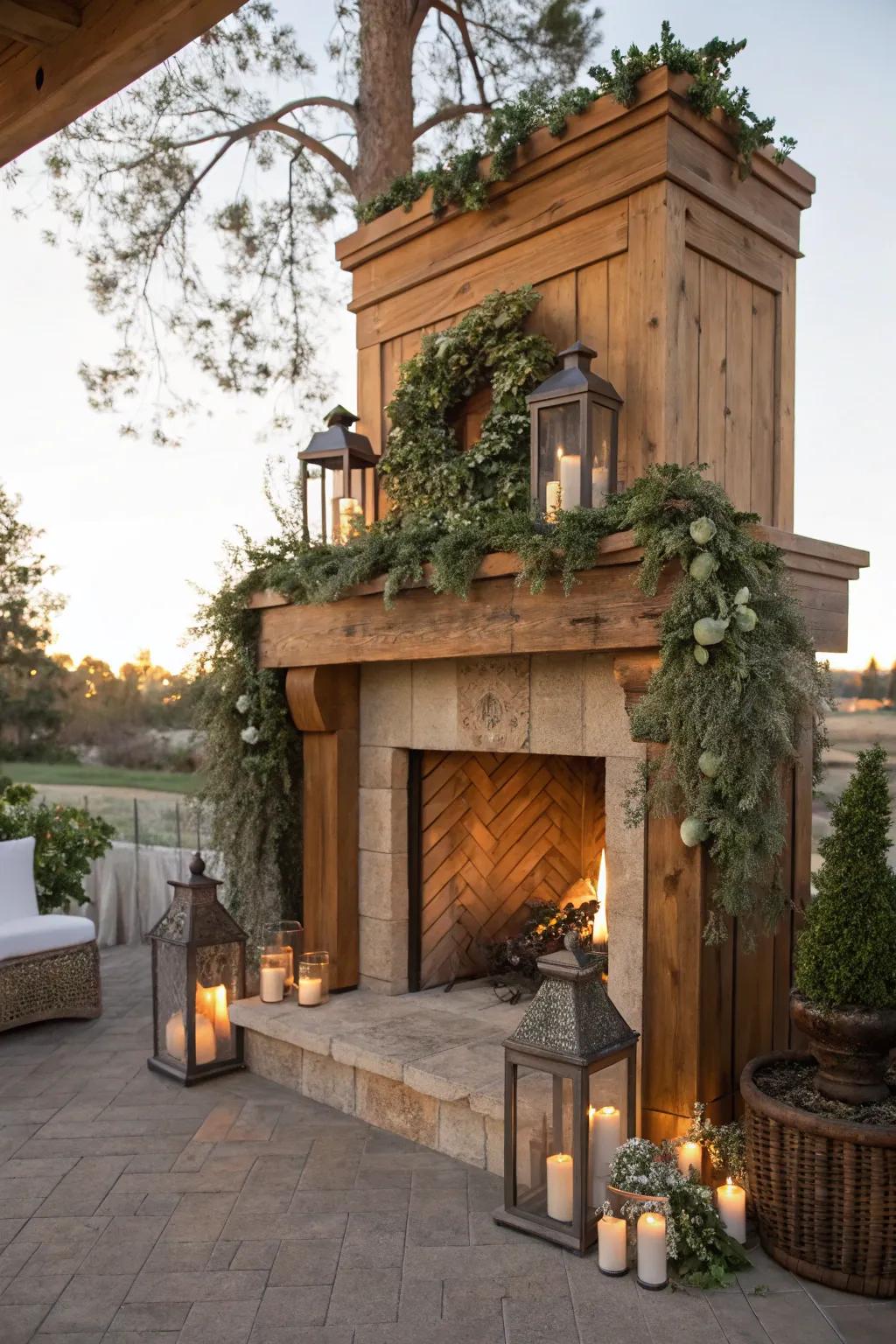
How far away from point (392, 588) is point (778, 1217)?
2403mm

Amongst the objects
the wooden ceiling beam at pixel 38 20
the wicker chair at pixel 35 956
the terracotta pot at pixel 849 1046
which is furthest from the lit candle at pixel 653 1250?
the wicker chair at pixel 35 956

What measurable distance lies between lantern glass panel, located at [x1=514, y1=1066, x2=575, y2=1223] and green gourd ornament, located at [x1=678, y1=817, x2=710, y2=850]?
0.80 meters

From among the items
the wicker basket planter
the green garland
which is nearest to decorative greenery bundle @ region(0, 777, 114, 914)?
the green garland

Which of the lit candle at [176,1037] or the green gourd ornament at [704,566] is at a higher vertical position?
the green gourd ornament at [704,566]

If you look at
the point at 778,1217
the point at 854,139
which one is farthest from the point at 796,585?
the point at 854,139

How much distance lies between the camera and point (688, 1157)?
9.95ft

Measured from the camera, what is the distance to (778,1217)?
9.43 feet

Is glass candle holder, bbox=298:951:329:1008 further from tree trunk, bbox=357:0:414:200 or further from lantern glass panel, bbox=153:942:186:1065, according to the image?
tree trunk, bbox=357:0:414:200

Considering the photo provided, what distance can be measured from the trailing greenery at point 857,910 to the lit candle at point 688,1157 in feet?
1.95

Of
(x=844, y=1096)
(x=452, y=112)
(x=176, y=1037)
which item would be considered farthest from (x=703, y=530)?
(x=452, y=112)

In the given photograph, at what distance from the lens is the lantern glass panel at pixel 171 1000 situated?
14.0ft

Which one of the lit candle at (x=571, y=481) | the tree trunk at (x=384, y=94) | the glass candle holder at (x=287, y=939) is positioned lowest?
the glass candle holder at (x=287, y=939)

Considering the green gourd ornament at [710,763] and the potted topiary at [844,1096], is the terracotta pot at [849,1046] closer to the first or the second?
the potted topiary at [844,1096]

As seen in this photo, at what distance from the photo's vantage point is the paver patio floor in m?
2.59
